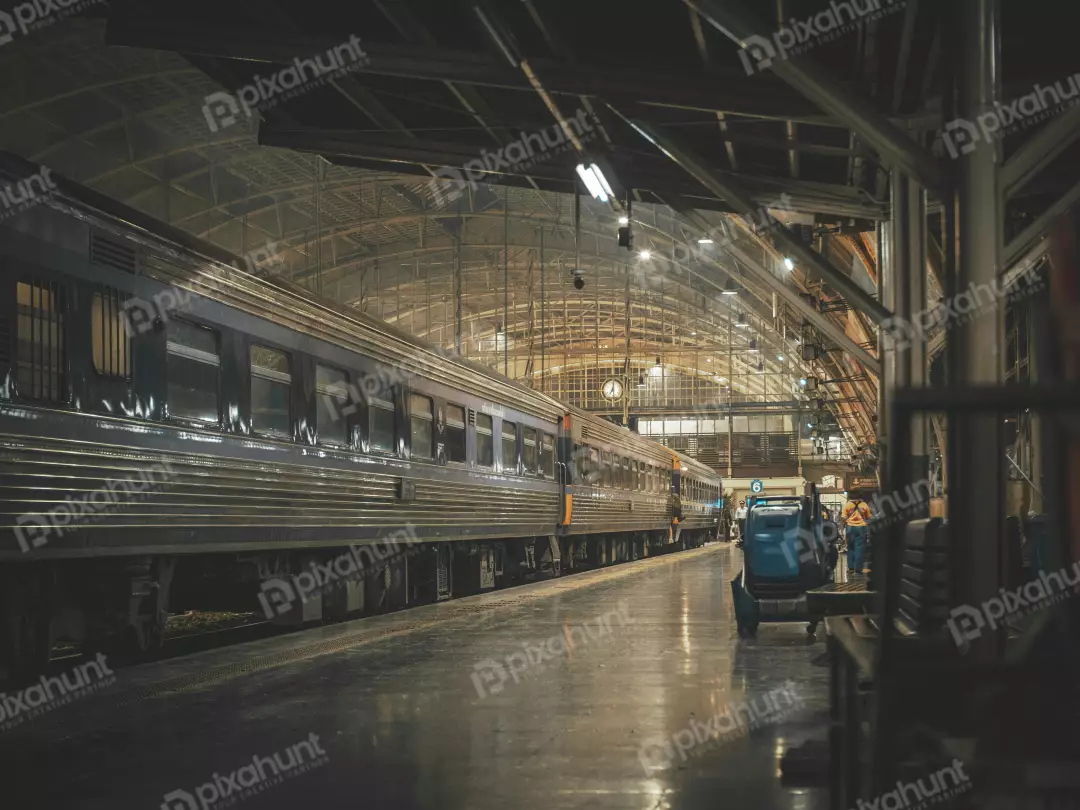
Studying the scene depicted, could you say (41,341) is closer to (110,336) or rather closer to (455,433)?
(110,336)

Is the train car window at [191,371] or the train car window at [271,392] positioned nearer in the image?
the train car window at [191,371]

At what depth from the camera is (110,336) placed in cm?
857

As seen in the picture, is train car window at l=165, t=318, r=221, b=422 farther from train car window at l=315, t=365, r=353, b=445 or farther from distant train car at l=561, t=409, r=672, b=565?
distant train car at l=561, t=409, r=672, b=565

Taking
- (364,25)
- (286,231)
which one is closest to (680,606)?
(364,25)

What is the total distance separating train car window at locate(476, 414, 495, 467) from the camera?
56.3 feet

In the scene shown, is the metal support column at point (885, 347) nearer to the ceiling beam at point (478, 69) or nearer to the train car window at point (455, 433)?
the ceiling beam at point (478, 69)

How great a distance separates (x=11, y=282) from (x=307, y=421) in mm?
4282

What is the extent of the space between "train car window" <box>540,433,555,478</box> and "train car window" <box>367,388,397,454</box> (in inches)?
276

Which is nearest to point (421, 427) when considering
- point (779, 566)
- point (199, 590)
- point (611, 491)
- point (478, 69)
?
point (199, 590)

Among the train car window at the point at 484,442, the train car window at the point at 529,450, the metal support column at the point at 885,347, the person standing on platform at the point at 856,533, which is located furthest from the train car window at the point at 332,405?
the person standing on platform at the point at 856,533

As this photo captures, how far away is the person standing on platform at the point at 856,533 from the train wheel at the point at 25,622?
45.3ft

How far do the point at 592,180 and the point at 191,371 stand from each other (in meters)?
4.61

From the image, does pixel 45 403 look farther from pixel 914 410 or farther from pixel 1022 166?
pixel 914 410

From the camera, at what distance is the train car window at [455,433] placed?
15.9 meters
